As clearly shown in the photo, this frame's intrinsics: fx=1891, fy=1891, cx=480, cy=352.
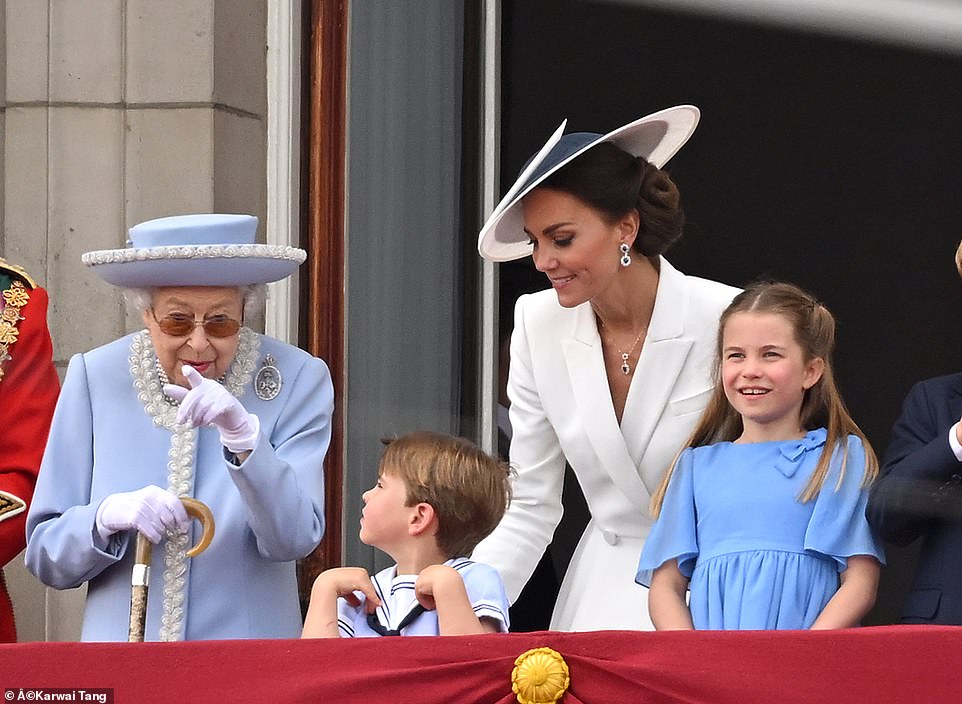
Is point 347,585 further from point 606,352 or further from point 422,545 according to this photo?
point 606,352

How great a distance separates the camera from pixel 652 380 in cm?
402

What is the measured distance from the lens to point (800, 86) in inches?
199

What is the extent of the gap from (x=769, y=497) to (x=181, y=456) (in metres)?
1.16

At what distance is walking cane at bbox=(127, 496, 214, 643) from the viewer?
356 cm

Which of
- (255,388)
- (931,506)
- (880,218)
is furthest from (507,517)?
(880,218)

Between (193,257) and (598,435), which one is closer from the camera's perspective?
(193,257)

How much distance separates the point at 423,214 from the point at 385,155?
209mm

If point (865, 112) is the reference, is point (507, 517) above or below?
below

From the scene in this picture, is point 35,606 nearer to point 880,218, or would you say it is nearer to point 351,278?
point 351,278

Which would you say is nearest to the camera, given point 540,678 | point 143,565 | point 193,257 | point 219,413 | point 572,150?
point 540,678

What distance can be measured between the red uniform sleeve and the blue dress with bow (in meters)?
1.36

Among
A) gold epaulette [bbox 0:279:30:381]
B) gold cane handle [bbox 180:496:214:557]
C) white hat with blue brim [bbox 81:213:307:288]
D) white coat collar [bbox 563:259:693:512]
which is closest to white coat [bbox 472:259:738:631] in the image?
Result: white coat collar [bbox 563:259:693:512]

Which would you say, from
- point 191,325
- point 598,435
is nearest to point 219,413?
point 191,325

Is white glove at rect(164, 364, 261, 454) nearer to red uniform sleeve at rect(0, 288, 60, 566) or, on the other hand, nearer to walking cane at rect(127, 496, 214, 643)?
walking cane at rect(127, 496, 214, 643)
